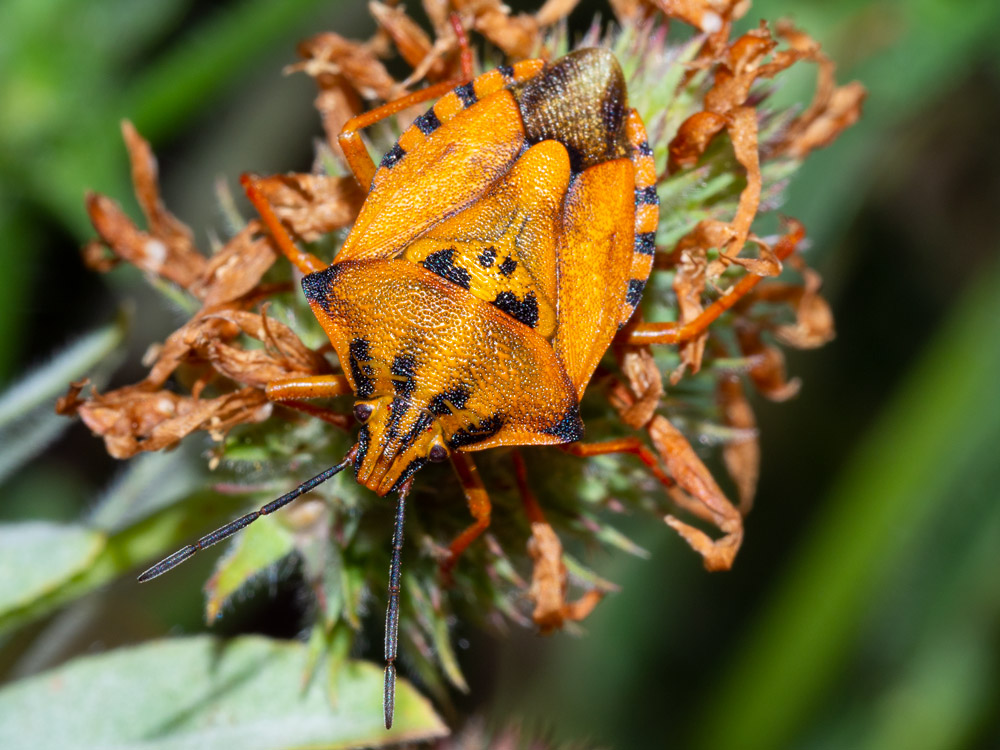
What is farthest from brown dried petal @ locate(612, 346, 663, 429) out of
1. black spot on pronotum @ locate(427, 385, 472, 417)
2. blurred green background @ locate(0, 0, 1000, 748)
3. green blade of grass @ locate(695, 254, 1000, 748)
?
green blade of grass @ locate(695, 254, 1000, 748)

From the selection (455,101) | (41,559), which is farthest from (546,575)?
(41,559)

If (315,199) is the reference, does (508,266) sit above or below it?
below

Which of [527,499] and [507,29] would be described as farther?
[507,29]

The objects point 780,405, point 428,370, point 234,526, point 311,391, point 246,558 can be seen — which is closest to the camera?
point 428,370

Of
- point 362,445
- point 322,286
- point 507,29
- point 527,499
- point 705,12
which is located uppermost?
point 507,29

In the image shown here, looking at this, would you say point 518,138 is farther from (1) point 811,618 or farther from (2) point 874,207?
(2) point 874,207

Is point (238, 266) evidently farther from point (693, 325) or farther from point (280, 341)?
point (693, 325)

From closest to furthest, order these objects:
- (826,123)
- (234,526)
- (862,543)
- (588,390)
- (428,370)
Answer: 1. (428,370)
2. (234,526)
3. (588,390)
4. (826,123)
5. (862,543)
